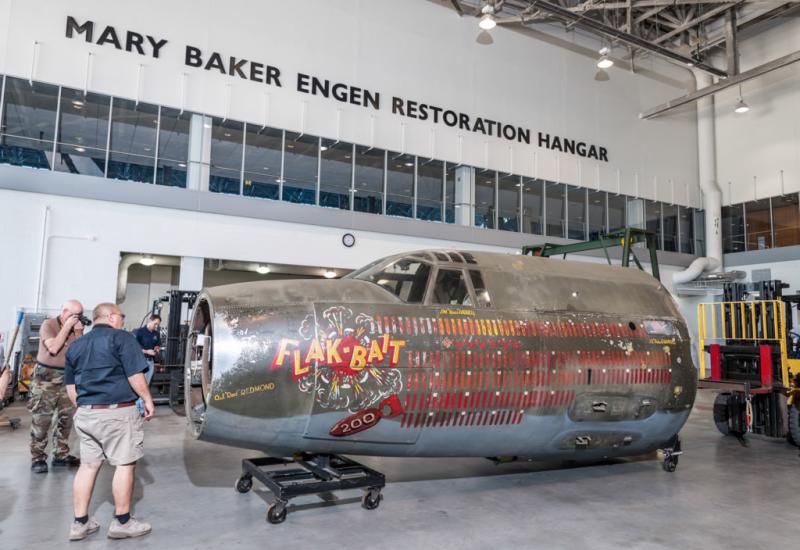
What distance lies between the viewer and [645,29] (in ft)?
80.2

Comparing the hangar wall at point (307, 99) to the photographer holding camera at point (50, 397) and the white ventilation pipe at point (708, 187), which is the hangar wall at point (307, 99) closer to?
the white ventilation pipe at point (708, 187)

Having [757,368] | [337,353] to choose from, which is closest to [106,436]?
[337,353]

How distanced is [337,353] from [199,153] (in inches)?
492

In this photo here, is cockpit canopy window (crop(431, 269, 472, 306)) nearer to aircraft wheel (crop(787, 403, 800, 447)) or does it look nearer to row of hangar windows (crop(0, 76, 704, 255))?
aircraft wheel (crop(787, 403, 800, 447))

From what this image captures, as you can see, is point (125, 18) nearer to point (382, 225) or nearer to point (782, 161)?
point (382, 225)

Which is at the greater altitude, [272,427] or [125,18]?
[125,18]

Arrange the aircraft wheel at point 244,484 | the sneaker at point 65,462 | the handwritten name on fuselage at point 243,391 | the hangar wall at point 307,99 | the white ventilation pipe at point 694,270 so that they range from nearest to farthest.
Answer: the handwritten name on fuselage at point 243,391 < the aircraft wheel at point 244,484 < the sneaker at point 65,462 < the hangar wall at point 307,99 < the white ventilation pipe at point 694,270

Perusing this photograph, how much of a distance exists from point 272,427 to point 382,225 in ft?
44.2

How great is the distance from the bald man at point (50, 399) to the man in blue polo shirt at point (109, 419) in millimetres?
2209

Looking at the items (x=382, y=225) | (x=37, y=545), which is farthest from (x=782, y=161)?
(x=37, y=545)

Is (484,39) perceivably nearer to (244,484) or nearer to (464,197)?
(464,197)

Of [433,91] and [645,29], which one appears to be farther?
[645,29]

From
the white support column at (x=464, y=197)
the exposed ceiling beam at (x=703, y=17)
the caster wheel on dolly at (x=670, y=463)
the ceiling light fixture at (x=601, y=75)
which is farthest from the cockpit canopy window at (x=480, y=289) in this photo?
the exposed ceiling beam at (x=703, y=17)

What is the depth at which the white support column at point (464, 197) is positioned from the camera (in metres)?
19.8
